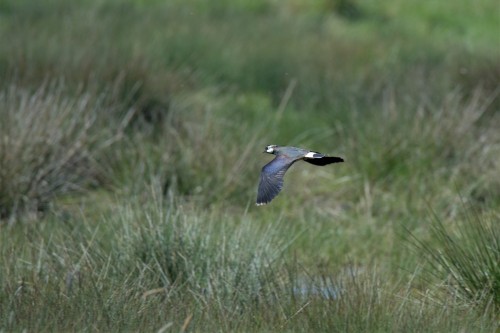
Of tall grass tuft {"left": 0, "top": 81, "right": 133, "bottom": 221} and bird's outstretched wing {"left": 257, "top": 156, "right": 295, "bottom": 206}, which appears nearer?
bird's outstretched wing {"left": 257, "top": 156, "right": 295, "bottom": 206}

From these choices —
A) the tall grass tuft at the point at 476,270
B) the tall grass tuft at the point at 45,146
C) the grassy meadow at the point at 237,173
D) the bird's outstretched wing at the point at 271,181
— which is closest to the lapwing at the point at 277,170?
the bird's outstretched wing at the point at 271,181

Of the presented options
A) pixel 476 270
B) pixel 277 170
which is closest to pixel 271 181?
pixel 277 170

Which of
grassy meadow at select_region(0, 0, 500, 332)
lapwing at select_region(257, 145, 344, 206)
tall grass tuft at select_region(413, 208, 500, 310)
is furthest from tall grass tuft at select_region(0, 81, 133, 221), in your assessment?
lapwing at select_region(257, 145, 344, 206)

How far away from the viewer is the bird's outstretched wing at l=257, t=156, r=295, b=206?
13.1 feet

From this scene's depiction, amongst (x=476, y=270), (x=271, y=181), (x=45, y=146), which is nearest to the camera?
(x=271, y=181)

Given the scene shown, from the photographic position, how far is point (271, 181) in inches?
159

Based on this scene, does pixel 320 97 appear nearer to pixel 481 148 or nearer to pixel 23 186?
pixel 481 148

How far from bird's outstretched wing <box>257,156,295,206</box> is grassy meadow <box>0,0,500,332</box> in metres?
0.46

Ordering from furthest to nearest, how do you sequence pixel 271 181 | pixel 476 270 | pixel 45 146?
pixel 45 146 → pixel 476 270 → pixel 271 181

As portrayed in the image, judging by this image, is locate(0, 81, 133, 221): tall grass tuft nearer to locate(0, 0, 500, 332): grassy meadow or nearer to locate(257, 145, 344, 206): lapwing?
locate(0, 0, 500, 332): grassy meadow

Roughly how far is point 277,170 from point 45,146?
3222 millimetres

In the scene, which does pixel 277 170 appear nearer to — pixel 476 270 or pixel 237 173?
pixel 476 270

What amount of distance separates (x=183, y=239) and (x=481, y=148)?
3.03 metres

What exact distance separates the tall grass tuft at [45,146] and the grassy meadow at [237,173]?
2 cm
